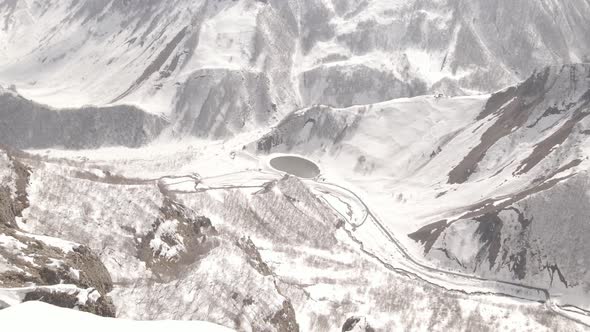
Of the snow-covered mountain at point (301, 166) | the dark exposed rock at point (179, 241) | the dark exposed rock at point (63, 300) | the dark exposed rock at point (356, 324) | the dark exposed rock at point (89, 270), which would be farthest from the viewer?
the dark exposed rock at point (179, 241)

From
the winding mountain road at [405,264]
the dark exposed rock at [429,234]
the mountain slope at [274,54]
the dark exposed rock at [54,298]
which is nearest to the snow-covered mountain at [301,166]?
the dark exposed rock at [54,298]

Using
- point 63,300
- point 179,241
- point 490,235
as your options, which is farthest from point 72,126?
point 63,300

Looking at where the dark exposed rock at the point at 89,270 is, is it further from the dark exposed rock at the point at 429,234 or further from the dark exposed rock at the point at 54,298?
the dark exposed rock at the point at 429,234

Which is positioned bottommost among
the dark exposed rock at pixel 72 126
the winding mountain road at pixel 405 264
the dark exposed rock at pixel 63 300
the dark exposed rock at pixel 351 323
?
the dark exposed rock at pixel 63 300

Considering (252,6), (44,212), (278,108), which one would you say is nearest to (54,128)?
(278,108)

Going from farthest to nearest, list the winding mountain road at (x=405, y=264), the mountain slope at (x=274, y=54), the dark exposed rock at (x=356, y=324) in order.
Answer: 1. the mountain slope at (x=274, y=54)
2. the winding mountain road at (x=405, y=264)
3. the dark exposed rock at (x=356, y=324)

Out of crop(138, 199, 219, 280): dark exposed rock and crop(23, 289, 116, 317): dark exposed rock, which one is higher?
crop(138, 199, 219, 280): dark exposed rock

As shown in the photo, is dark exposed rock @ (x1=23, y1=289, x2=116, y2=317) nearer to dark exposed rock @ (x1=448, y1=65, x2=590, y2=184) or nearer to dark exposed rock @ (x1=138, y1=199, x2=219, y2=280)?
dark exposed rock @ (x1=138, y1=199, x2=219, y2=280)

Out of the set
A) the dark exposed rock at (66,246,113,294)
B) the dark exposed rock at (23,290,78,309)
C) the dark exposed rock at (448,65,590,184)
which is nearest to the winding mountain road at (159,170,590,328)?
the dark exposed rock at (448,65,590,184)
